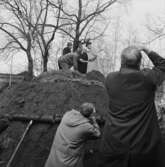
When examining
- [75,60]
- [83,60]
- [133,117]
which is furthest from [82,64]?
[133,117]

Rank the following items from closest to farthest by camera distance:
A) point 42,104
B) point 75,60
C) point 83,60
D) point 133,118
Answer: point 133,118, point 42,104, point 75,60, point 83,60

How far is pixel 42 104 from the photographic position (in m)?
8.77

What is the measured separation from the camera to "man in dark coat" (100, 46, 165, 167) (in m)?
2.52

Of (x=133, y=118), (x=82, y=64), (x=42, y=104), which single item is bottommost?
(x=42, y=104)

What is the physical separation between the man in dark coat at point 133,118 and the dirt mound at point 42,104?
146 inches

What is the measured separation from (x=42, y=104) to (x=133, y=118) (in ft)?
21.2

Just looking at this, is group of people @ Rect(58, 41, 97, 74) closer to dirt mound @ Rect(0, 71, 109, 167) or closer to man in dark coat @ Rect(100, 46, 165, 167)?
dirt mound @ Rect(0, 71, 109, 167)

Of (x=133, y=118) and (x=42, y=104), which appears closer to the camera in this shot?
(x=133, y=118)

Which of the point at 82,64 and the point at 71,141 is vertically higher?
the point at 71,141

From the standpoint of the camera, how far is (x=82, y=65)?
494 inches

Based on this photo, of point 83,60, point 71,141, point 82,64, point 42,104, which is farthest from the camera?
point 82,64

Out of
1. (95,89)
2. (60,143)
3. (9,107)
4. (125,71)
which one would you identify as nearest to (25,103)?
(9,107)

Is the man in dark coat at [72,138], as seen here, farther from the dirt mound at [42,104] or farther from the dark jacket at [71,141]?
the dirt mound at [42,104]

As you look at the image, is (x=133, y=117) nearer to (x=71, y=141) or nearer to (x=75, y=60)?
(x=71, y=141)
